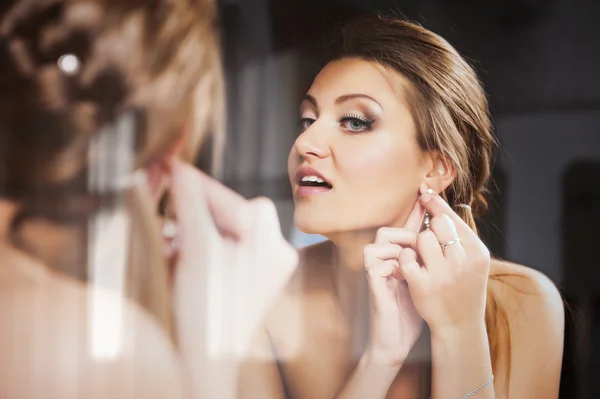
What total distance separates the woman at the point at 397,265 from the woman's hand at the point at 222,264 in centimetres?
5

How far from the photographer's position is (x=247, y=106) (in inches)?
55.4

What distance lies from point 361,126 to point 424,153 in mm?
143

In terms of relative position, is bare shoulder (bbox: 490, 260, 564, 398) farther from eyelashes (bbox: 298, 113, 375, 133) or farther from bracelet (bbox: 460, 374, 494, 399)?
eyelashes (bbox: 298, 113, 375, 133)

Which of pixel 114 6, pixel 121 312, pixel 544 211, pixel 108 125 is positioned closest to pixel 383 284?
pixel 544 211

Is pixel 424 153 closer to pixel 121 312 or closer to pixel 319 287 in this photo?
pixel 319 287

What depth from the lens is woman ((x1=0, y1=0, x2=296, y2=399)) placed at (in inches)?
53.7

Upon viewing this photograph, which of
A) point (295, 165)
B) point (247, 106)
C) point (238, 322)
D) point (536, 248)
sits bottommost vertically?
point (238, 322)

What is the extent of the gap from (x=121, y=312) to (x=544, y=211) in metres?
0.94

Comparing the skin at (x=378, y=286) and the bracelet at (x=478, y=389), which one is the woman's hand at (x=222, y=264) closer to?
the skin at (x=378, y=286)

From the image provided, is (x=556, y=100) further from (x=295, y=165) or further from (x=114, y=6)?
(x=114, y=6)

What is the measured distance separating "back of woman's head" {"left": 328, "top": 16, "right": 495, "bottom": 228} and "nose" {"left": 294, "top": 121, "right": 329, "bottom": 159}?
171 mm

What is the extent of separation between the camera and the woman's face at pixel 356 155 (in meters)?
1.36

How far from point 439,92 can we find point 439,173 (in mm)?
169

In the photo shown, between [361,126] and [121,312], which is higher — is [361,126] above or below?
above
